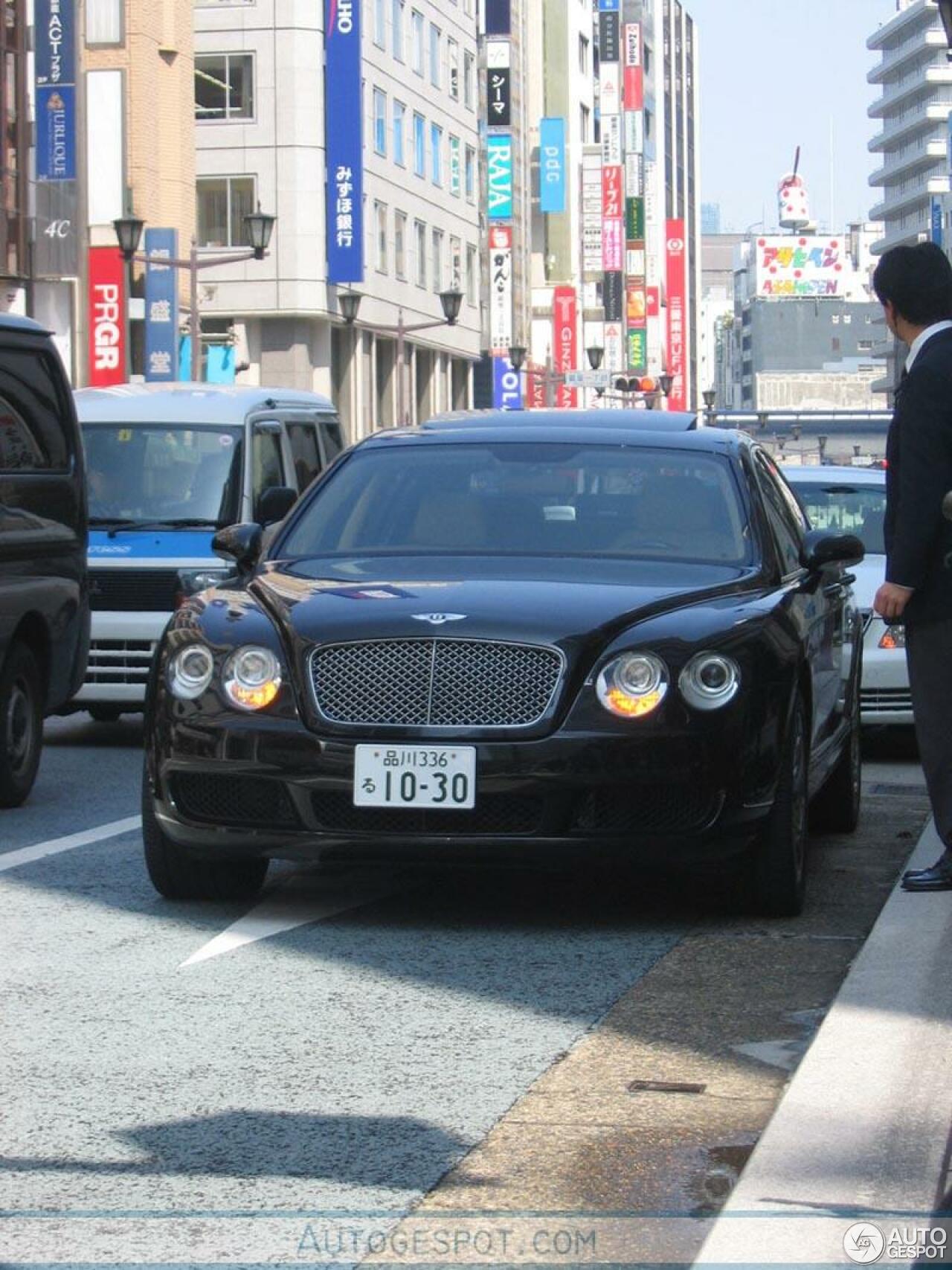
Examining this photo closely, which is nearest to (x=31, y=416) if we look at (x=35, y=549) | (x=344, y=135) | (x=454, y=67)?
(x=35, y=549)

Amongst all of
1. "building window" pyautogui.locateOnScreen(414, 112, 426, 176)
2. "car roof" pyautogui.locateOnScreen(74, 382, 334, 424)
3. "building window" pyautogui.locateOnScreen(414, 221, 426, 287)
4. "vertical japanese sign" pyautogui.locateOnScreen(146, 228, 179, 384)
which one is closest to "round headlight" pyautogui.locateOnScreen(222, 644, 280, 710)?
"car roof" pyautogui.locateOnScreen(74, 382, 334, 424)

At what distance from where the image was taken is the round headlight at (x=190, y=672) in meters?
7.30

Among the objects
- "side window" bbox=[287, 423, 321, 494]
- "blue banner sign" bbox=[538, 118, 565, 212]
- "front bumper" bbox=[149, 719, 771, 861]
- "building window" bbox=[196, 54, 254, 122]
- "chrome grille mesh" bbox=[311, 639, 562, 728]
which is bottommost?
"front bumper" bbox=[149, 719, 771, 861]

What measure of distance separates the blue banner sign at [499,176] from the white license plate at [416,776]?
8192 centimetres

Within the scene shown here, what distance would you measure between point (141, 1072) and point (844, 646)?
4.88m

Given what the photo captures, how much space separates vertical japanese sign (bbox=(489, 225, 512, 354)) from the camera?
88875mm

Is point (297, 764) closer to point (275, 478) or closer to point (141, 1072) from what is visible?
point (141, 1072)

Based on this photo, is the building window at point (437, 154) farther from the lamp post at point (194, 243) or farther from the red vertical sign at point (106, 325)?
the lamp post at point (194, 243)

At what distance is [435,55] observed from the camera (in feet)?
271

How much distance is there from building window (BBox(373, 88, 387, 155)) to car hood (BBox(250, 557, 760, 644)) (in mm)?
66469

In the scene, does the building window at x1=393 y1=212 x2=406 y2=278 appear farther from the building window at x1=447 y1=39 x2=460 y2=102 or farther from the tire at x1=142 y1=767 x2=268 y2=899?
the tire at x1=142 y1=767 x2=268 y2=899

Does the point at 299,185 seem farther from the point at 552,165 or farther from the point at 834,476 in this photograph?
the point at 834,476

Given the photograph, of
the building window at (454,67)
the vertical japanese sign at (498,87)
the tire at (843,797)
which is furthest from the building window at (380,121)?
the tire at (843,797)

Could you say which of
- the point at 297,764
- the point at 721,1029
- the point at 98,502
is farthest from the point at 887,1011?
the point at 98,502
